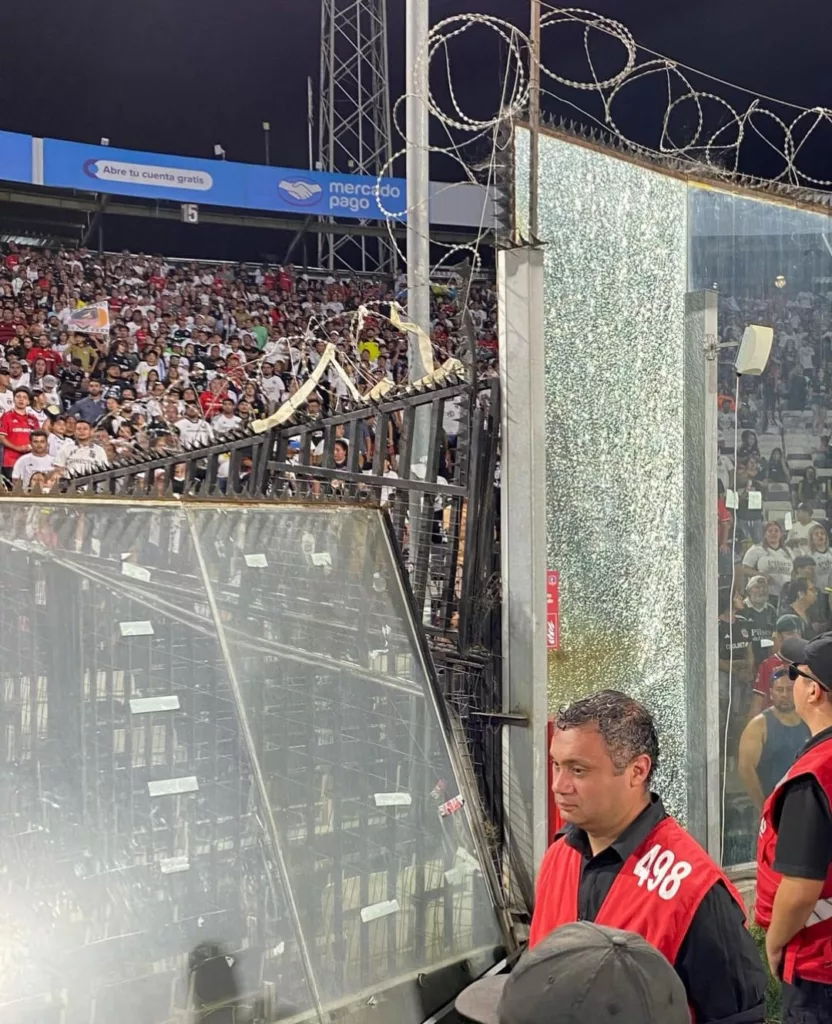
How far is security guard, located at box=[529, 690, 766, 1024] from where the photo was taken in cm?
197

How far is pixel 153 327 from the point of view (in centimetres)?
1712

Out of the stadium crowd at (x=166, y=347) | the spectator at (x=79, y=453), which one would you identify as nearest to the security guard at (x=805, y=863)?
the stadium crowd at (x=166, y=347)

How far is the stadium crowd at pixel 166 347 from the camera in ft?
31.7

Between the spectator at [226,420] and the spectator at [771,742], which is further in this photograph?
the spectator at [226,420]

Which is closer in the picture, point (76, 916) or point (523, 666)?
point (76, 916)

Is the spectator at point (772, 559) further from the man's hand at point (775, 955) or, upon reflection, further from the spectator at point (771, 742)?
the man's hand at point (775, 955)

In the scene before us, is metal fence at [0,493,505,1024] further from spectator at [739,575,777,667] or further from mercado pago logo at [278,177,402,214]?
mercado pago logo at [278,177,402,214]

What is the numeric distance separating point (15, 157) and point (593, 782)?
736 inches

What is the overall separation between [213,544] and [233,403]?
29.9 feet

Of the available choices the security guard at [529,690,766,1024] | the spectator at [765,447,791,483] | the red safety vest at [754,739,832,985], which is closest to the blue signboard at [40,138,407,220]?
the spectator at [765,447,791,483]

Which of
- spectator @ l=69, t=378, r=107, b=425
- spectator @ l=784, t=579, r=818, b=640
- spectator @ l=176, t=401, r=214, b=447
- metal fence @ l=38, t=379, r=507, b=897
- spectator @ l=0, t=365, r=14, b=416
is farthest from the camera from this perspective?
spectator @ l=69, t=378, r=107, b=425

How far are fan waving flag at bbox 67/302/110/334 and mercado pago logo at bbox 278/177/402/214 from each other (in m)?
5.45

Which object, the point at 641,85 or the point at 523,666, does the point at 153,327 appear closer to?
the point at 641,85

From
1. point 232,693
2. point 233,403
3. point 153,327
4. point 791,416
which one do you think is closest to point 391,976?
point 232,693
